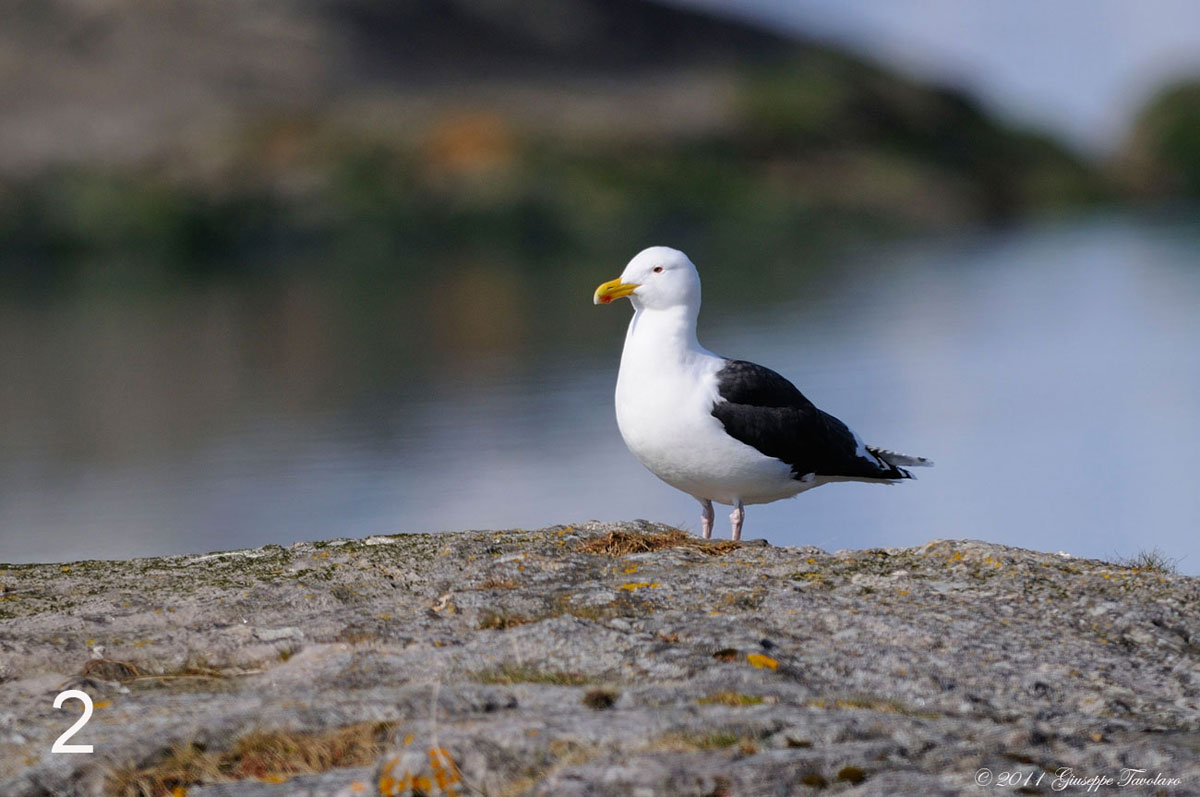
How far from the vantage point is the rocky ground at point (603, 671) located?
5.27m

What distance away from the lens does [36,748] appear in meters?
5.66

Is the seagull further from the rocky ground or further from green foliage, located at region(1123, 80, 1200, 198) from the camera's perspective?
green foliage, located at region(1123, 80, 1200, 198)

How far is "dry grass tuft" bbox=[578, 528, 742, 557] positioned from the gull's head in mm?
2151

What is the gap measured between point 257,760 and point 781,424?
4927mm

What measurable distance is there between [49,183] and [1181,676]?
2890 inches

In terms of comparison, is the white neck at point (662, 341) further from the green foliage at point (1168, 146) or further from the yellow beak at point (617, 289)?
the green foliage at point (1168, 146)

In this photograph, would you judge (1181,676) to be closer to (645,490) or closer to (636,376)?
(636,376)

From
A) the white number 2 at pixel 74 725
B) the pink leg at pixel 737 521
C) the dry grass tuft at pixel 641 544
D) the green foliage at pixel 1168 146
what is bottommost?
the white number 2 at pixel 74 725

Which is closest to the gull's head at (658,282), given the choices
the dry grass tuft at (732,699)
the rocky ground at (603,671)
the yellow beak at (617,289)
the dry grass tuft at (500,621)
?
the yellow beak at (617,289)

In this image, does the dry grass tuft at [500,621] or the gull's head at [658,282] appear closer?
the dry grass tuft at [500,621]

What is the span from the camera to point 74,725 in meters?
5.82

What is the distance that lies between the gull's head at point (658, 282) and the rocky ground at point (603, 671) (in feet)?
7.05

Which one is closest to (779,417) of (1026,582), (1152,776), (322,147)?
(1026,582)

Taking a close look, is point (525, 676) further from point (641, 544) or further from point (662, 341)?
point (662, 341)
